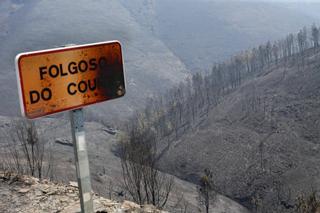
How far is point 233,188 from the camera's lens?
236 ft

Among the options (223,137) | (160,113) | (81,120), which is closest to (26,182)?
(81,120)

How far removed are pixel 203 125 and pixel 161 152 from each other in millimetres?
14051

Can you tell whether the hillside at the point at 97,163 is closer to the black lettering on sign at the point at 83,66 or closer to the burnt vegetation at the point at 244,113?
the burnt vegetation at the point at 244,113

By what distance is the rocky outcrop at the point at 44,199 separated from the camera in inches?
325

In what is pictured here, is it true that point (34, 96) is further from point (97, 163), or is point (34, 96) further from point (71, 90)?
point (97, 163)

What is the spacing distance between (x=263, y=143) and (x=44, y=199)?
249 feet

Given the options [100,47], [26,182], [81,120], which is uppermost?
[100,47]

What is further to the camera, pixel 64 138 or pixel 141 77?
pixel 141 77

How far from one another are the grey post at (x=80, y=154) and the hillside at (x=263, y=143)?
60797mm

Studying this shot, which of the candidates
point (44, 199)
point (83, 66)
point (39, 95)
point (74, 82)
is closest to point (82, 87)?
point (74, 82)

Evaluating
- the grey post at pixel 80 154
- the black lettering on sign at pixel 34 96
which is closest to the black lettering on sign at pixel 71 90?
the grey post at pixel 80 154

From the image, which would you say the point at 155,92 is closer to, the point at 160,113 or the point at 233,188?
the point at 160,113

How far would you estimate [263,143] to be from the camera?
80.7m

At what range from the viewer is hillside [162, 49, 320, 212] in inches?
2719
